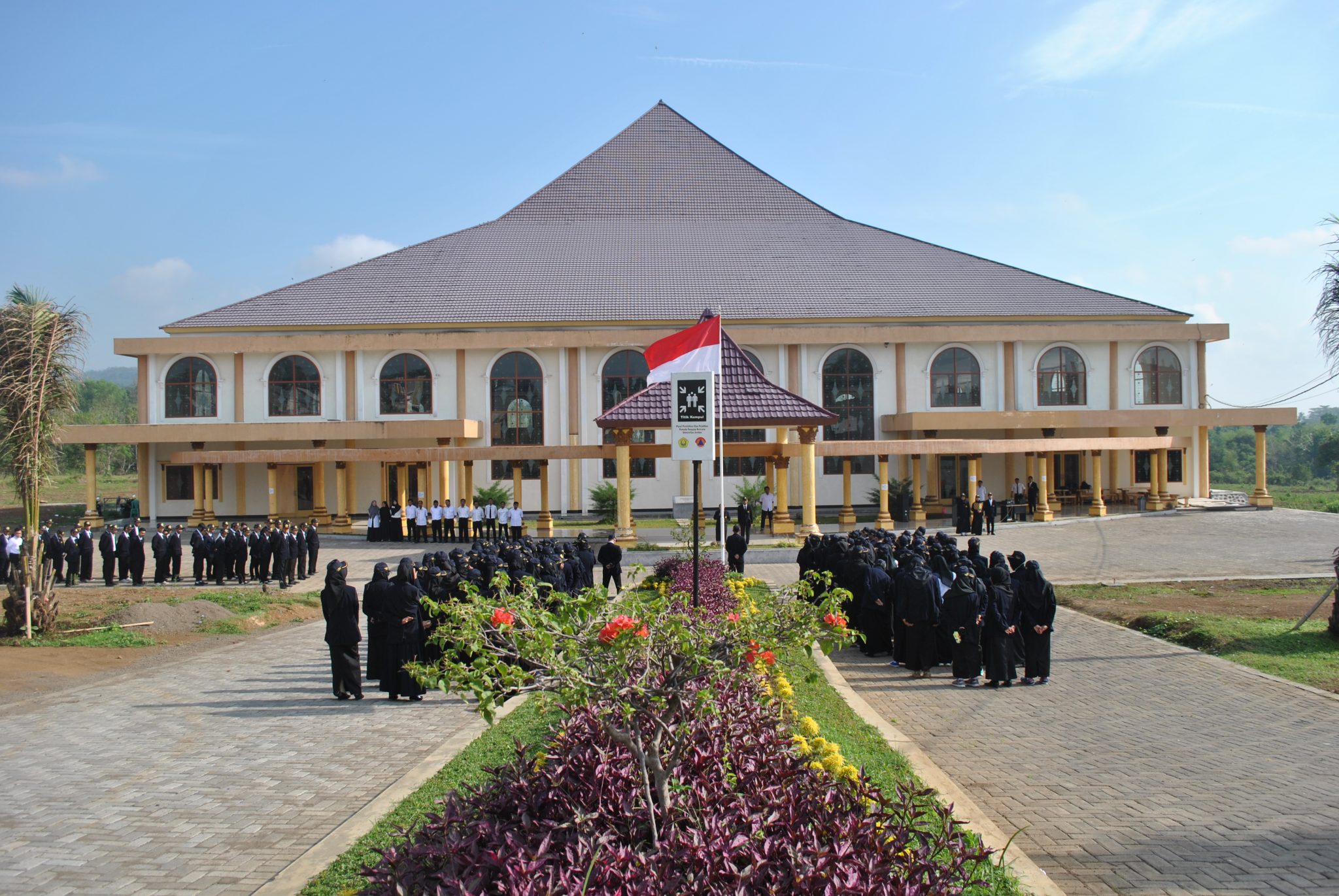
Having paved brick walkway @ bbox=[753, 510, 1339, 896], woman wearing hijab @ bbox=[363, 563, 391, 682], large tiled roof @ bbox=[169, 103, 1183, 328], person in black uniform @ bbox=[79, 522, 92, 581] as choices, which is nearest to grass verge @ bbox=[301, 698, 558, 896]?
woman wearing hijab @ bbox=[363, 563, 391, 682]

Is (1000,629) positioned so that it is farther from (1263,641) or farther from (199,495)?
(199,495)

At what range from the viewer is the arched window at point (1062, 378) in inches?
1358

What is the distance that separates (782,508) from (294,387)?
1937 centimetres

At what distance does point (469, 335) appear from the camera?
3284cm

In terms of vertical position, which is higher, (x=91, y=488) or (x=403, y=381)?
(x=403, y=381)

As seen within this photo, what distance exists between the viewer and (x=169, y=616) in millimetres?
14227

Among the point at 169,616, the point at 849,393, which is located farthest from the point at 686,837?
the point at 849,393

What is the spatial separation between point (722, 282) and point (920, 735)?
2998 centimetres

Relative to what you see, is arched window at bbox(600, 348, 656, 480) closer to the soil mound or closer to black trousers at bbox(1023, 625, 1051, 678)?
the soil mound

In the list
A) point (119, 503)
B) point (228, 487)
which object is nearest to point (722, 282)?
point (228, 487)

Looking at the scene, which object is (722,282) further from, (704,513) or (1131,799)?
(1131,799)

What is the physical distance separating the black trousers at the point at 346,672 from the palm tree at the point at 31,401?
6797 millimetres

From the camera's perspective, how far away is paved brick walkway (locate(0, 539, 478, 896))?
5301mm

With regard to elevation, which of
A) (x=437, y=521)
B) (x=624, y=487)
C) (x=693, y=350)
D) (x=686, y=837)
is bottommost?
(x=686, y=837)
